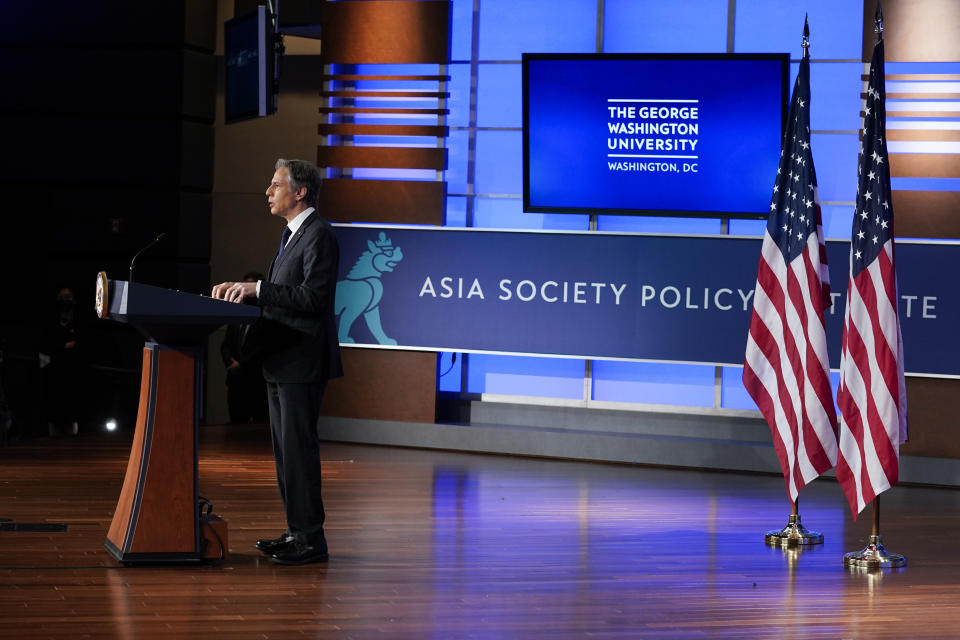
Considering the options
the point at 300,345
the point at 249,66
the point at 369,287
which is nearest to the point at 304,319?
the point at 300,345

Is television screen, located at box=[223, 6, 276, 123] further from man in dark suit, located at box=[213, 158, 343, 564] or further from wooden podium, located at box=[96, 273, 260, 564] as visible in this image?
wooden podium, located at box=[96, 273, 260, 564]

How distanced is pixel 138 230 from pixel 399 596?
279 inches

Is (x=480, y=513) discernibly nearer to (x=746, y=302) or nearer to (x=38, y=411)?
(x=746, y=302)

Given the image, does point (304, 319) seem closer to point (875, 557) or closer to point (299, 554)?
point (299, 554)

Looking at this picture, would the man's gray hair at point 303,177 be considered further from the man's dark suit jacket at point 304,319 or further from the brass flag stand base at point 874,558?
the brass flag stand base at point 874,558

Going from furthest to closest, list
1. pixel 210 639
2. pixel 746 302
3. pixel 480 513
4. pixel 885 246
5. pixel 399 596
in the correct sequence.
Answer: pixel 746 302, pixel 480 513, pixel 885 246, pixel 399 596, pixel 210 639

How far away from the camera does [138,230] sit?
1089cm

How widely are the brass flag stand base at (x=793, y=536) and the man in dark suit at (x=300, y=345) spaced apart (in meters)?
2.29

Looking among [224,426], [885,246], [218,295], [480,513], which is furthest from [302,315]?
[224,426]

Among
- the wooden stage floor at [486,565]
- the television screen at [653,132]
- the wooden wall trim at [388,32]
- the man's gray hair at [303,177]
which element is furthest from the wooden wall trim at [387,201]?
the man's gray hair at [303,177]

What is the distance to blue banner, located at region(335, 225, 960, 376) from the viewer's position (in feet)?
27.8

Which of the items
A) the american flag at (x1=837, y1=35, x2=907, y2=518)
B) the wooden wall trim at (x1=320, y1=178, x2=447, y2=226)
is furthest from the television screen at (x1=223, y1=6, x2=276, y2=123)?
the american flag at (x1=837, y1=35, x2=907, y2=518)

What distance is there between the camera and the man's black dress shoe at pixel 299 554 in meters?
5.03

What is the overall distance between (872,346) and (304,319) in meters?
2.65
